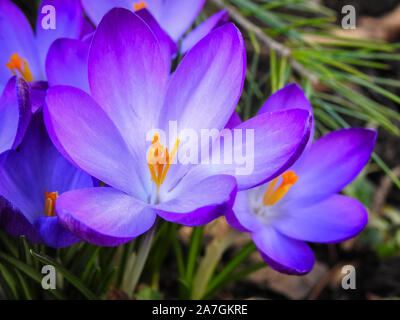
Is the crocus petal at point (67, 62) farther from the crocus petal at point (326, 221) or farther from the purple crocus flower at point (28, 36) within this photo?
the crocus petal at point (326, 221)

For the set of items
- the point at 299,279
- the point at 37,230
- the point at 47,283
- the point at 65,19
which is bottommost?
the point at 299,279

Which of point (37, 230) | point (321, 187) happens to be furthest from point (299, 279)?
point (37, 230)

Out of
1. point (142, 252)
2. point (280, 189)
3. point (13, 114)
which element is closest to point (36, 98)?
point (13, 114)

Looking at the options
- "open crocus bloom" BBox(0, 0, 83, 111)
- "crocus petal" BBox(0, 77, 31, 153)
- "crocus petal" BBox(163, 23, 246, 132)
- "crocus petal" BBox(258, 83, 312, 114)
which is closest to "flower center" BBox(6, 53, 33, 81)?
"open crocus bloom" BBox(0, 0, 83, 111)

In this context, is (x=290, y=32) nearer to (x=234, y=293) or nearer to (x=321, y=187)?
(x=321, y=187)

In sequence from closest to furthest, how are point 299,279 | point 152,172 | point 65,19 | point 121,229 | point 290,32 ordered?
1. point 121,229
2. point 152,172
3. point 65,19
4. point 290,32
5. point 299,279

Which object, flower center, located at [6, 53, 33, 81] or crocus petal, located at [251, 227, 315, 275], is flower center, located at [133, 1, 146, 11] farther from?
crocus petal, located at [251, 227, 315, 275]
